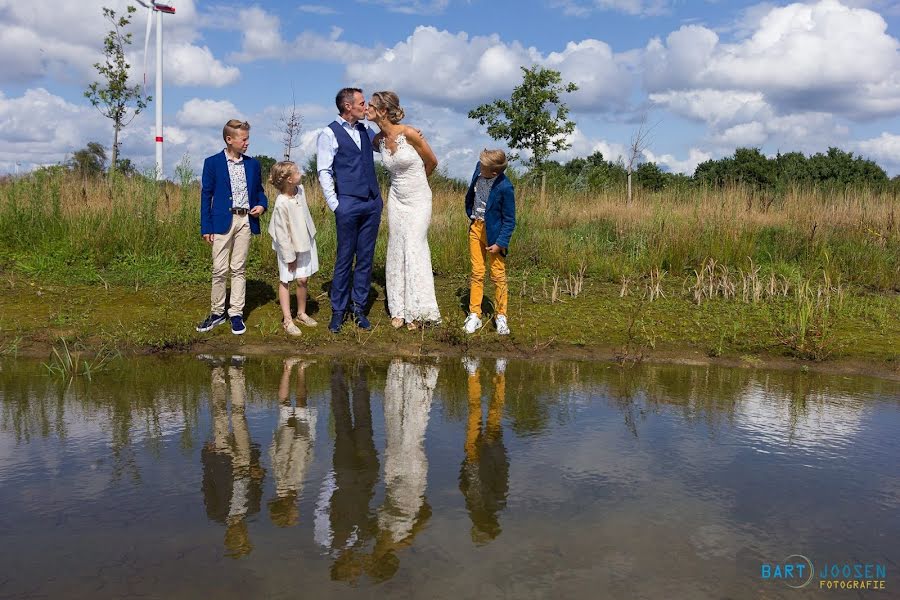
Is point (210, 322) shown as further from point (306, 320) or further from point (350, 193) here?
point (350, 193)

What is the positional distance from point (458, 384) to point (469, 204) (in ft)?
9.10

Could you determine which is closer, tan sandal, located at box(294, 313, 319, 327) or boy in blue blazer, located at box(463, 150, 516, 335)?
boy in blue blazer, located at box(463, 150, 516, 335)

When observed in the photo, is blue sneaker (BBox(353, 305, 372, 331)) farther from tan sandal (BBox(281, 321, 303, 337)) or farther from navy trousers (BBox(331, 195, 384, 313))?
tan sandal (BBox(281, 321, 303, 337))

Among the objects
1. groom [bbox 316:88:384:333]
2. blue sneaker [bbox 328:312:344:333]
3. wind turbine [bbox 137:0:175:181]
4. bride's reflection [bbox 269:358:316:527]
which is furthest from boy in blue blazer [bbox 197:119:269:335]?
wind turbine [bbox 137:0:175:181]

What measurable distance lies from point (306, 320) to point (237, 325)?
75 cm

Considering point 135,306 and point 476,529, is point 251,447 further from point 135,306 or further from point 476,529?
point 135,306

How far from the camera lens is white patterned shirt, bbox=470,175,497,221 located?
24.8 ft

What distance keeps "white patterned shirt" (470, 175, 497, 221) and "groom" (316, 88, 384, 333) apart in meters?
1.08

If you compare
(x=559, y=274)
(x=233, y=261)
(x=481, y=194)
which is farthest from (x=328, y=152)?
(x=559, y=274)

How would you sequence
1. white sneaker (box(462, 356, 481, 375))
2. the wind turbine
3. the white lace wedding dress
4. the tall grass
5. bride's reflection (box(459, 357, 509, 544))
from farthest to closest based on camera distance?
the wind turbine → the tall grass → the white lace wedding dress → white sneaker (box(462, 356, 481, 375)) → bride's reflection (box(459, 357, 509, 544))

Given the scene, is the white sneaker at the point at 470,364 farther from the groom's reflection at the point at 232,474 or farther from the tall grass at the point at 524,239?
the tall grass at the point at 524,239

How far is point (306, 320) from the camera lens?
761cm

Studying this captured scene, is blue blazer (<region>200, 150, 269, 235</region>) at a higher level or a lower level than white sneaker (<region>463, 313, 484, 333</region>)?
higher

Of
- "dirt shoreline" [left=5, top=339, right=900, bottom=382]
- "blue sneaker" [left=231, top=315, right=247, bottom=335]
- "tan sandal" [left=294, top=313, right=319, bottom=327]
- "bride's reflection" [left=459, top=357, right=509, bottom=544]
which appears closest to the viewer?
"bride's reflection" [left=459, top=357, right=509, bottom=544]
